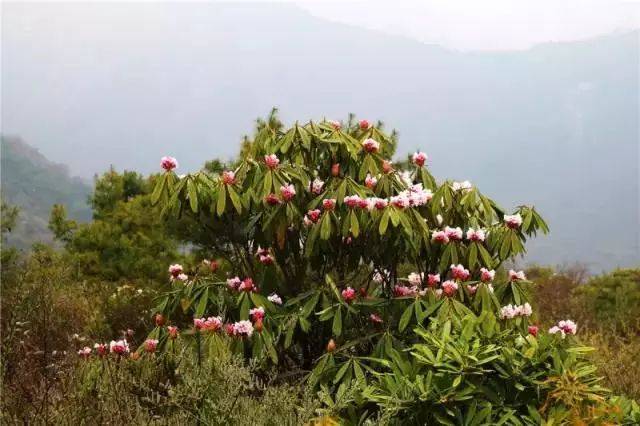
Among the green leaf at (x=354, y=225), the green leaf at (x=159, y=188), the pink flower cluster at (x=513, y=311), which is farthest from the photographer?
the green leaf at (x=159, y=188)

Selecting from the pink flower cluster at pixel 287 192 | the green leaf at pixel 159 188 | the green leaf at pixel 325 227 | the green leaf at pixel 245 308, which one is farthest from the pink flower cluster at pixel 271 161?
the green leaf at pixel 245 308

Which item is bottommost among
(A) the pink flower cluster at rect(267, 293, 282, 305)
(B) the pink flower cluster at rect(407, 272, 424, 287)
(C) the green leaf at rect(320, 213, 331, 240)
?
(A) the pink flower cluster at rect(267, 293, 282, 305)

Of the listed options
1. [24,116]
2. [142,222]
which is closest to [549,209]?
[24,116]

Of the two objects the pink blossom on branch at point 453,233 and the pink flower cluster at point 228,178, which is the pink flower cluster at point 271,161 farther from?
the pink blossom on branch at point 453,233

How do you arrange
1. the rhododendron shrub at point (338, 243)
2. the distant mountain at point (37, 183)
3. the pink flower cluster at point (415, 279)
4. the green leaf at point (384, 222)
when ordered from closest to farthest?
the green leaf at point (384, 222)
the rhododendron shrub at point (338, 243)
the pink flower cluster at point (415, 279)
the distant mountain at point (37, 183)

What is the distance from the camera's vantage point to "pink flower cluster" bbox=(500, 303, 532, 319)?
190 inches

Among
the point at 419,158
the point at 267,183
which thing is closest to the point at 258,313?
the point at 267,183

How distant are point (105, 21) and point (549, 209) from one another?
5324 inches

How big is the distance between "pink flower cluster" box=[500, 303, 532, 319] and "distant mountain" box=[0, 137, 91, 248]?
59406mm

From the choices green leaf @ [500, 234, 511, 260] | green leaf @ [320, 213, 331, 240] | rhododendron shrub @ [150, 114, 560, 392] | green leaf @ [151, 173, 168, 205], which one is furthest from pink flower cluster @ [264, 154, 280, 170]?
green leaf @ [500, 234, 511, 260]

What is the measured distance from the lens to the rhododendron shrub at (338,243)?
471cm

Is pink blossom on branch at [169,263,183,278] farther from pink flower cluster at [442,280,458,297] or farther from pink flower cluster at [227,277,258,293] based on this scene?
pink flower cluster at [442,280,458,297]

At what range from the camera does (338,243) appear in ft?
17.1

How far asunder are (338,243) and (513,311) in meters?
1.37
